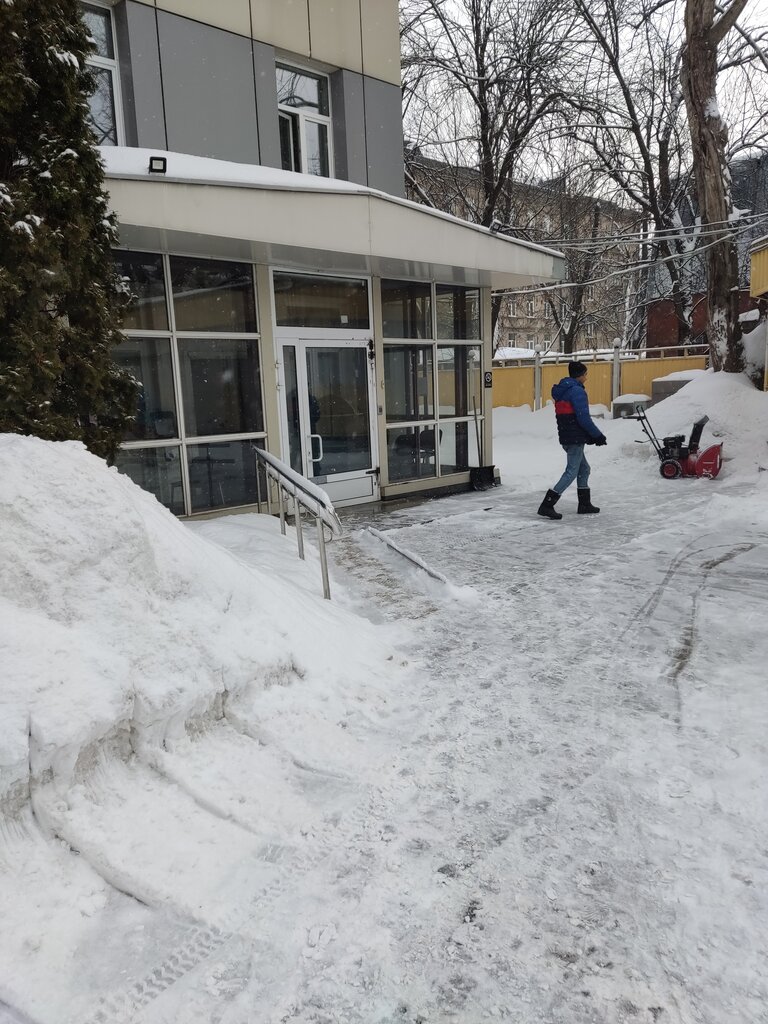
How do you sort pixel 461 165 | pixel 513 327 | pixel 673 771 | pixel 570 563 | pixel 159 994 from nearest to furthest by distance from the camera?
pixel 159 994, pixel 673 771, pixel 570 563, pixel 461 165, pixel 513 327

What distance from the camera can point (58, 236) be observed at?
4652 mm

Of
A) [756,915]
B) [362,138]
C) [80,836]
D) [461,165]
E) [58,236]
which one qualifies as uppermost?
[461,165]

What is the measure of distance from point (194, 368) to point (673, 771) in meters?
6.60

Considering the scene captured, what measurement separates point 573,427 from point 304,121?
18.7ft

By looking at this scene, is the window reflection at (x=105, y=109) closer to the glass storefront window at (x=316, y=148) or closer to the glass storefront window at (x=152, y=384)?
the glass storefront window at (x=152, y=384)

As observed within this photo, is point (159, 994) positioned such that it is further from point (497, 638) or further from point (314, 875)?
point (497, 638)

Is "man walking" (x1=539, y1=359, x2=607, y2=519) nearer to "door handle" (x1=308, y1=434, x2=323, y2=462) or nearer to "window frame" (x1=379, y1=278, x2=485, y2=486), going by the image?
"window frame" (x1=379, y1=278, x2=485, y2=486)

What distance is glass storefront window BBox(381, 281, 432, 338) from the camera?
1004 centimetres

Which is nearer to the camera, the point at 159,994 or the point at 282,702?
the point at 159,994

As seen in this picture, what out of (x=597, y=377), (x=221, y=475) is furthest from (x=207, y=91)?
(x=597, y=377)

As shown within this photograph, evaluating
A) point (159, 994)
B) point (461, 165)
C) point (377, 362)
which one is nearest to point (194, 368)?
point (377, 362)

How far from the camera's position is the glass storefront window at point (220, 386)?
800 cm

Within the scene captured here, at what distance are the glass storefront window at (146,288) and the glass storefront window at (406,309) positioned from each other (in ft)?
11.0

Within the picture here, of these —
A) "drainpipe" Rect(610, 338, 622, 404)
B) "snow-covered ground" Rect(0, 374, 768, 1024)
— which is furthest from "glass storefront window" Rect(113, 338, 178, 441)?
"drainpipe" Rect(610, 338, 622, 404)
